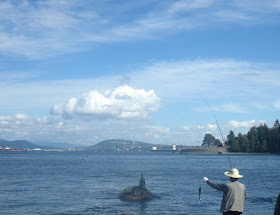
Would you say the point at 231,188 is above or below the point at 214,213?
above

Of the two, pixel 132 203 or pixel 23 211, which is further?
pixel 132 203

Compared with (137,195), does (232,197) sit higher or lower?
higher

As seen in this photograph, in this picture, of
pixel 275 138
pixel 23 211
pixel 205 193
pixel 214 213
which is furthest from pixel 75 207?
pixel 275 138

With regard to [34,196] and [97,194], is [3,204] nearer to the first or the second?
[34,196]

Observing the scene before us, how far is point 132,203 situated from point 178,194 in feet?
25.5

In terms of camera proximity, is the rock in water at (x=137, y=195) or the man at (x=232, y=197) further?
the rock in water at (x=137, y=195)

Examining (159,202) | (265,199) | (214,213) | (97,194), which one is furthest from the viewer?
(97,194)

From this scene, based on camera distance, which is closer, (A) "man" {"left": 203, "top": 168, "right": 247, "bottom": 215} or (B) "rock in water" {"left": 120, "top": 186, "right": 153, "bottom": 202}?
(A) "man" {"left": 203, "top": 168, "right": 247, "bottom": 215}

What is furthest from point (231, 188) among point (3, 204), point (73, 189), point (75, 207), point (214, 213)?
point (73, 189)

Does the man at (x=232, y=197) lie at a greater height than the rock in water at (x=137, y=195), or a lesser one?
greater

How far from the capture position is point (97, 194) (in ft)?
120

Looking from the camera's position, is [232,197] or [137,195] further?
[137,195]

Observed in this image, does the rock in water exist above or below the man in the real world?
below

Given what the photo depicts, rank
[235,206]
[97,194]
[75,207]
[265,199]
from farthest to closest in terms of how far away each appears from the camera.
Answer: [97,194] < [265,199] < [75,207] < [235,206]
